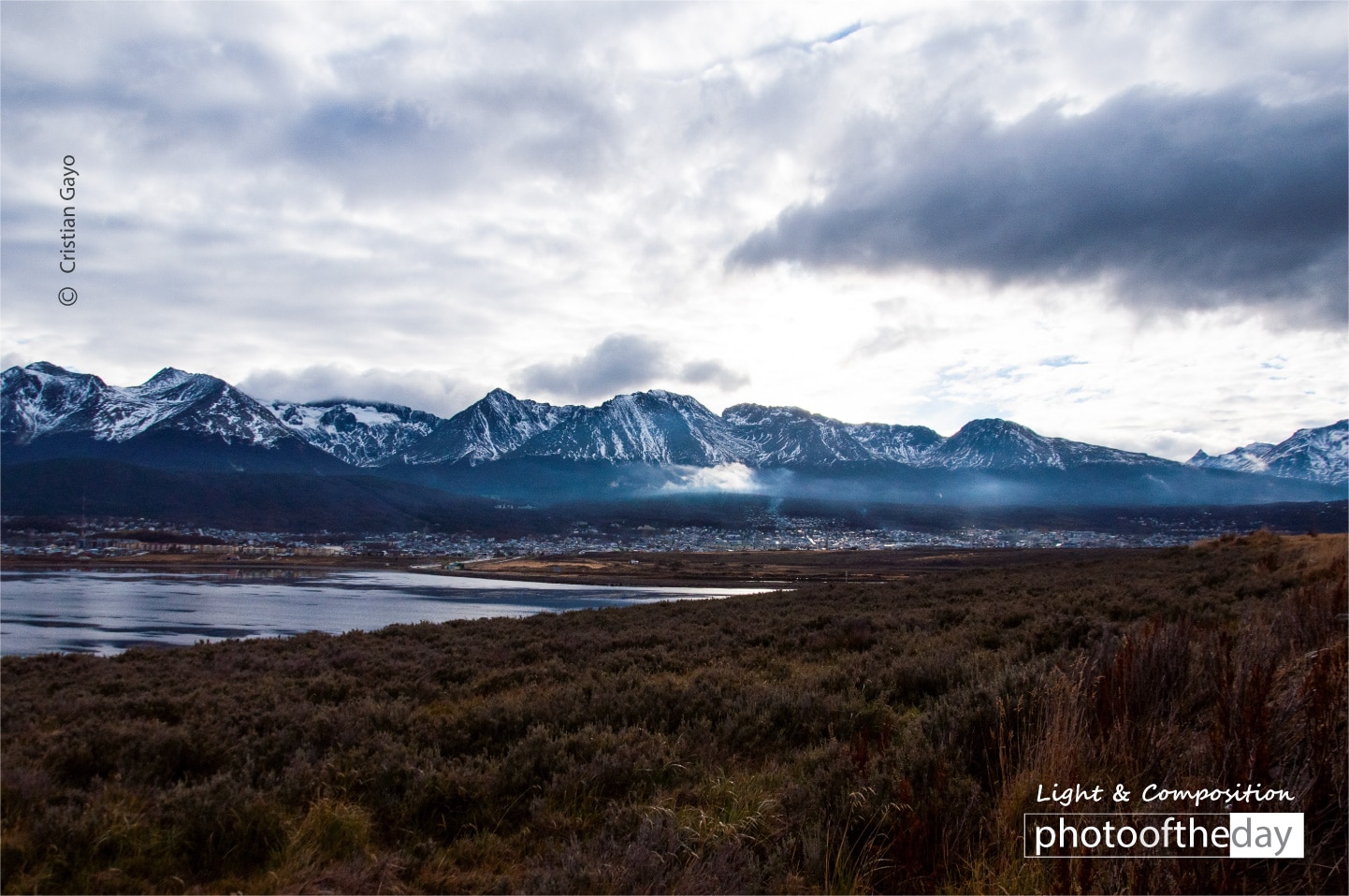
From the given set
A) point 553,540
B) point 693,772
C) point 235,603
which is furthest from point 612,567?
point 693,772

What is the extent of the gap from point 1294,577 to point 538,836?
54.6 feet

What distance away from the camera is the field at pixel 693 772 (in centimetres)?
379

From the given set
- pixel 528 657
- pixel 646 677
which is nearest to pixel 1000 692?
pixel 646 677

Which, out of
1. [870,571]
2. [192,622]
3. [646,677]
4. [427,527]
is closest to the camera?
[646,677]

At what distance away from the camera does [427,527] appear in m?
167

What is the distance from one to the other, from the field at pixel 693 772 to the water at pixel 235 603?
19281mm

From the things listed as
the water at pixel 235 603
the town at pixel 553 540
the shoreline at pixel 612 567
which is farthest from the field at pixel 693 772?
the town at pixel 553 540

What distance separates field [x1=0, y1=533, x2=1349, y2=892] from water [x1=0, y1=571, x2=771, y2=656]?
1928cm

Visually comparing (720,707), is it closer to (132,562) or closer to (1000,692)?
(1000,692)

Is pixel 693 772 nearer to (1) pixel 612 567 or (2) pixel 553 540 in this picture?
(1) pixel 612 567

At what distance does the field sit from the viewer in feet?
12.4

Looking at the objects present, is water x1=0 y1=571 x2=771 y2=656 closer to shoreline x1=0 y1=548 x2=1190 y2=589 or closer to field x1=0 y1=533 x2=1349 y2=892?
shoreline x1=0 y1=548 x2=1190 y2=589

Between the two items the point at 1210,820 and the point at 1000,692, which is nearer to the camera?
the point at 1210,820

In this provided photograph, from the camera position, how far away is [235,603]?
4338 cm
